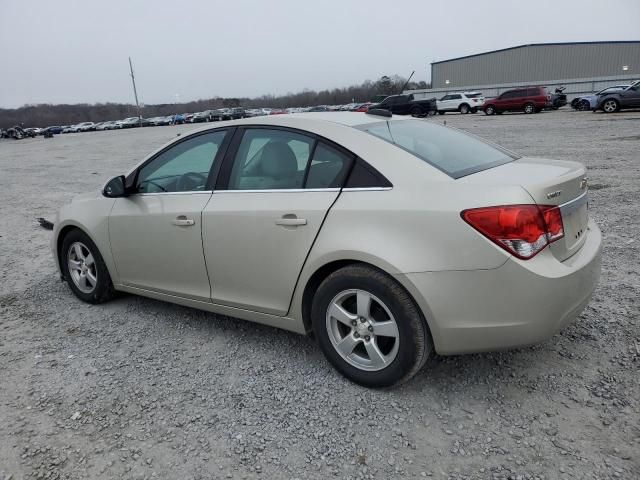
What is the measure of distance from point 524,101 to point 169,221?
33.5m

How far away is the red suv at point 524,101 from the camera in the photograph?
32469 millimetres

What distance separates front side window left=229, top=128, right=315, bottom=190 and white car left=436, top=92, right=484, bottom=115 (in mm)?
37931

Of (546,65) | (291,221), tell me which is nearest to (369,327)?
(291,221)

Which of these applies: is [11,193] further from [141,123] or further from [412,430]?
[141,123]

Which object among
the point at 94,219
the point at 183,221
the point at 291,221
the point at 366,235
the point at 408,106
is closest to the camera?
the point at 366,235

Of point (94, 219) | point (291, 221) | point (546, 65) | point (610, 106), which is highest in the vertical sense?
point (546, 65)

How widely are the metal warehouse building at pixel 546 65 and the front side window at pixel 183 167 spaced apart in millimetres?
57591

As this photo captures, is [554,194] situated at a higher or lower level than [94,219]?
higher

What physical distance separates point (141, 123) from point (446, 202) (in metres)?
74.9

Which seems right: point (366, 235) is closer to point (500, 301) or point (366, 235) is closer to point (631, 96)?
point (500, 301)

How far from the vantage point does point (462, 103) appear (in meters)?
38.9

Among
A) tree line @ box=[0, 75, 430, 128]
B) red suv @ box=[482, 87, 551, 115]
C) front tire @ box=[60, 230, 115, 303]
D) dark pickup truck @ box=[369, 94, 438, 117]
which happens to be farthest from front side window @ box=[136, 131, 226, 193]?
tree line @ box=[0, 75, 430, 128]

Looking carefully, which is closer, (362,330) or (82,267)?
(362,330)

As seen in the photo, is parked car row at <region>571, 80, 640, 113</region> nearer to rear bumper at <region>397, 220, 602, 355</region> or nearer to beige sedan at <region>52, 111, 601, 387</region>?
beige sedan at <region>52, 111, 601, 387</region>
